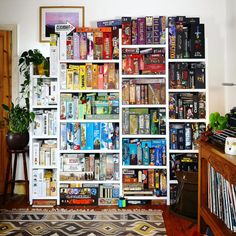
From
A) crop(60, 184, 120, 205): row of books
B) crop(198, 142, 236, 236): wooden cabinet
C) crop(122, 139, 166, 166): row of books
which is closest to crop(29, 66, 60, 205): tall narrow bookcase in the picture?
crop(60, 184, 120, 205): row of books

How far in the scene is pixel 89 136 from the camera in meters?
2.94

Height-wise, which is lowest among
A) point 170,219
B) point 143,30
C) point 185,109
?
point 170,219

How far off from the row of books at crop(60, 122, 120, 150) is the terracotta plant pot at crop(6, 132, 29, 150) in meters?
0.42

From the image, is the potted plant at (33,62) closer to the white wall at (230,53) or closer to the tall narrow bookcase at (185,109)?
the tall narrow bookcase at (185,109)

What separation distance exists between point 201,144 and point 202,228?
67cm

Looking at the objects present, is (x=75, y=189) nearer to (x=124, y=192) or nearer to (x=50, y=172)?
(x=50, y=172)

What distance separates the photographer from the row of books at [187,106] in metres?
2.90

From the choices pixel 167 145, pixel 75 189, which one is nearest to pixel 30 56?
pixel 75 189

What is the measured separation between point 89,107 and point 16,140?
2.87 ft

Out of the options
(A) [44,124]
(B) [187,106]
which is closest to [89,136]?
(A) [44,124]

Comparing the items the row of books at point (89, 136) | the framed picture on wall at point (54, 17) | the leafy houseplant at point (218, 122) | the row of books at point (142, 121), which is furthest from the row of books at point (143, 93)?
the framed picture on wall at point (54, 17)

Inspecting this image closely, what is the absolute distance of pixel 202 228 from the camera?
2066 mm

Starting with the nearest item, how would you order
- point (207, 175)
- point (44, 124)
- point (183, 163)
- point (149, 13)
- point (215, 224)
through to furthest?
point (215, 224) → point (207, 175) → point (183, 163) → point (44, 124) → point (149, 13)

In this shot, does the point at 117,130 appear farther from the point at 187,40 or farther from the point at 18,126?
the point at 187,40
